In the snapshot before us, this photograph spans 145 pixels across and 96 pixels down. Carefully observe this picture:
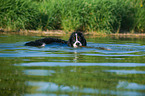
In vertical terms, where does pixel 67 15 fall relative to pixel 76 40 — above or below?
above

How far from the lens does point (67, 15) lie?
17562 millimetres

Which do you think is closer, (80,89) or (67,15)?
(80,89)

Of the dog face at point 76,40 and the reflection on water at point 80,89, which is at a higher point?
the dog face at point 76,40

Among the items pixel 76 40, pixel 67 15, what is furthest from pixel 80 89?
pixel 67 15

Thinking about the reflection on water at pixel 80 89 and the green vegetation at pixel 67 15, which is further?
the green vegetation at pixel 67 15

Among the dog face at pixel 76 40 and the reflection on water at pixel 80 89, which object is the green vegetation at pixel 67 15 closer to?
the dog face at pixel 76 40

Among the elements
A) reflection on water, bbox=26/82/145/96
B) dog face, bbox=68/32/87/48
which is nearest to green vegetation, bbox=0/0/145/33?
dog face, bbox=68/32/87/48

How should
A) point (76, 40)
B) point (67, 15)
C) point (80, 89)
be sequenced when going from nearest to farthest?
point (80, 89), point (76, 40), point (67, 15)

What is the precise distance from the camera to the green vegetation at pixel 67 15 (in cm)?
1642

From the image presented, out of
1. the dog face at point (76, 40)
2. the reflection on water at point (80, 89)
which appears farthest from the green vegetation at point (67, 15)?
the reflection on water at point (80, 89)

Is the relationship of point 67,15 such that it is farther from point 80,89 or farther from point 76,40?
point 80,89

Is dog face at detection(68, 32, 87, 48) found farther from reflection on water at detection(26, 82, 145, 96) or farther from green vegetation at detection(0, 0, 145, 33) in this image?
green vegetation at detection(0, 0, 145, 33)

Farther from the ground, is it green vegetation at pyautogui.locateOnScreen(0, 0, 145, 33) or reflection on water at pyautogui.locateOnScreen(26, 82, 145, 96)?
green vegetation at pyautogui.locateOnScreen(0, 0, 145, 33)

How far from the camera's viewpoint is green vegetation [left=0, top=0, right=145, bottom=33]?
16.4 metres
